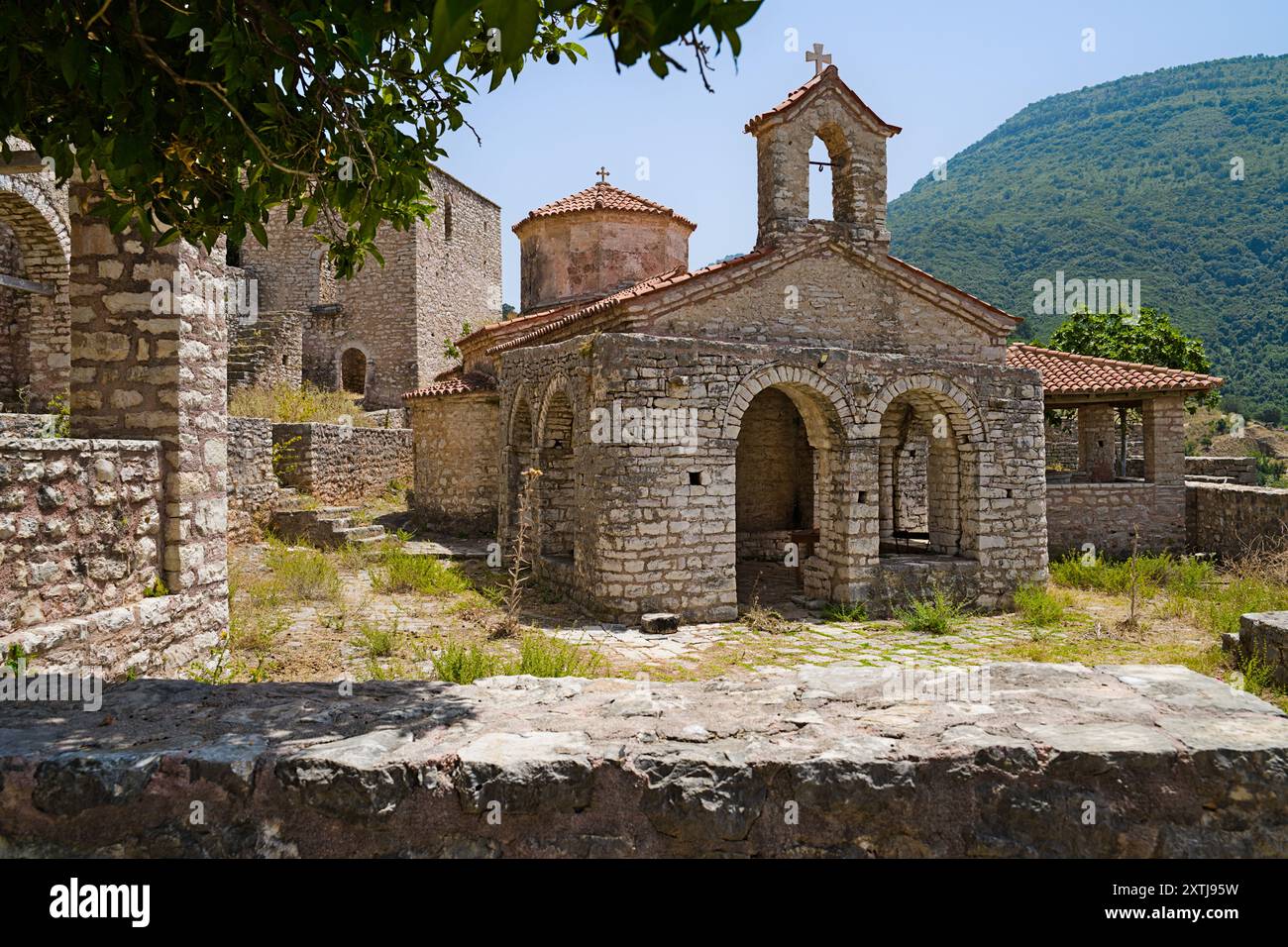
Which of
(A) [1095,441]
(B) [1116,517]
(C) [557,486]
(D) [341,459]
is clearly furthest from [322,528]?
(A) [1095,441]

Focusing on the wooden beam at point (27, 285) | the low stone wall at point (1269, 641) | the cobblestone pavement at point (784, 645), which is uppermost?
the wooden beam at point (27, 285)

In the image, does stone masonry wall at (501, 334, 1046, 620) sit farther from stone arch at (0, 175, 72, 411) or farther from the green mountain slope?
the green mountain slope

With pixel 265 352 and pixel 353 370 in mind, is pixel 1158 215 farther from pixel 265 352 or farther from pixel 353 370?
pixel 265 352

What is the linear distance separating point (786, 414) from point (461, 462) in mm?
6654

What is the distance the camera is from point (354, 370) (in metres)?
27.6

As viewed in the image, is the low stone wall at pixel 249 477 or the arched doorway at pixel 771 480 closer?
the low stone wall at pixel 249 477

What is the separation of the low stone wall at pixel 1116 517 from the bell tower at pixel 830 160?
23.3 feet

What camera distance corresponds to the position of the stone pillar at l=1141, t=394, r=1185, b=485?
50.7 ft

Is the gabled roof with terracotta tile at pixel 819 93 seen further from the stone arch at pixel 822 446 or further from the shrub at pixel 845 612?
the shrub at pixel 845 612

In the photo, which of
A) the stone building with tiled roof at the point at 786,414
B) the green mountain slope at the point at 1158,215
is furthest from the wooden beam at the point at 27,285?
the green mountain slope at the point at 1158,215

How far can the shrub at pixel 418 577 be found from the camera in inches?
424
